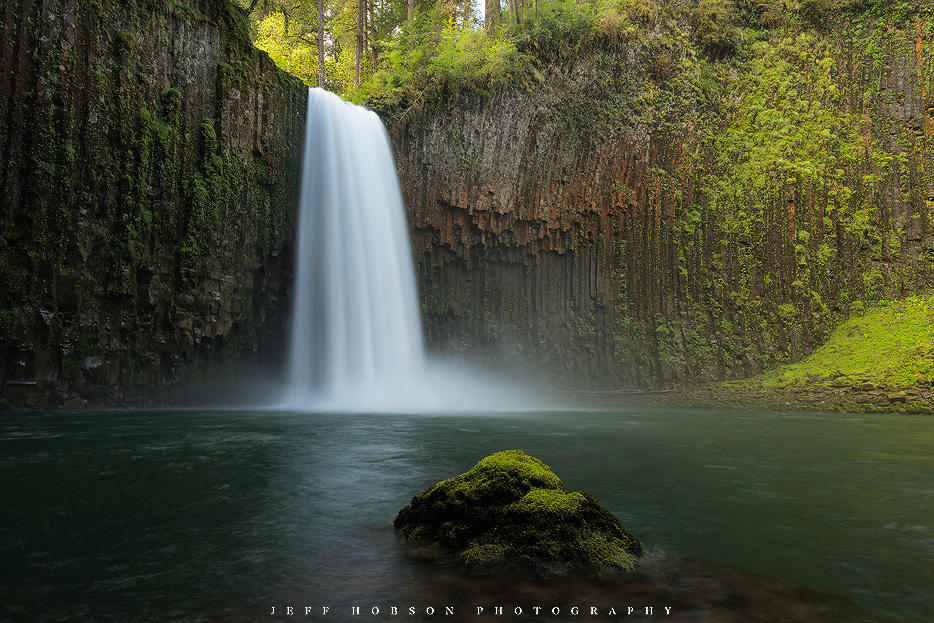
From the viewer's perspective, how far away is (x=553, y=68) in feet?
75.9

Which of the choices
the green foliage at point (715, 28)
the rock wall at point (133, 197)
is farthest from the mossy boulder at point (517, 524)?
the green foliage at point (715, 28)

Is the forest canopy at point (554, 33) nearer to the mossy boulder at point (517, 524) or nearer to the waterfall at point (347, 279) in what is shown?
the waterfall at point (347, 279)

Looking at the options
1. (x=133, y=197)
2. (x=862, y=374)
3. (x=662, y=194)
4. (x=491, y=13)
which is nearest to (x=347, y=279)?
(x=133, y=197)

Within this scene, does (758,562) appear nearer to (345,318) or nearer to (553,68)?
(345,318)

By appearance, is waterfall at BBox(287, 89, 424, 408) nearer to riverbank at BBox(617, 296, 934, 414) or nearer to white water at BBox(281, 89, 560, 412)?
white water at BBox(281, 89, 560, 412)

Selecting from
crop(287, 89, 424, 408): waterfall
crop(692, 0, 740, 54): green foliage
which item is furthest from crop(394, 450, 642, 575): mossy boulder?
crop(692, 0, 740, 54): green foliage

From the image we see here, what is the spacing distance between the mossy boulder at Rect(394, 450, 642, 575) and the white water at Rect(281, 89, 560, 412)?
13805 mm

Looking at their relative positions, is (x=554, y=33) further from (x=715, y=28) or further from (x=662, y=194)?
(x=662, y=194)

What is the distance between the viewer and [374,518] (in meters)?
4.97

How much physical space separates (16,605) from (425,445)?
6698 mm

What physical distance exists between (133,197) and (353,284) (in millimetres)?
7216

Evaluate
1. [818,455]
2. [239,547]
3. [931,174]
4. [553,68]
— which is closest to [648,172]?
[553,68]

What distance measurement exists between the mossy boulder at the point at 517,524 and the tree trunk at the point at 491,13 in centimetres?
2456

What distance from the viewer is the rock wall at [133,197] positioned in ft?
43.2
